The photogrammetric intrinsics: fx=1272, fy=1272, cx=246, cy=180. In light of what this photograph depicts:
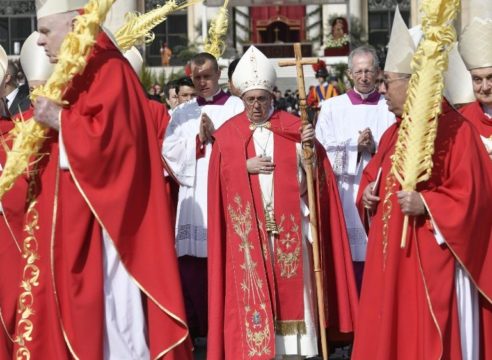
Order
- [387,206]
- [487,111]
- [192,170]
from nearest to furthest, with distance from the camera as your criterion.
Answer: [387,206] < [487,111] < [192,170]

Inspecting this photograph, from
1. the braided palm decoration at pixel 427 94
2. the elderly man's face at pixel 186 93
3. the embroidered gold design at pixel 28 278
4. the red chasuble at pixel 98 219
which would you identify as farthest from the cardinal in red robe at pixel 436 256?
the elderly man's face at pixel 186 93

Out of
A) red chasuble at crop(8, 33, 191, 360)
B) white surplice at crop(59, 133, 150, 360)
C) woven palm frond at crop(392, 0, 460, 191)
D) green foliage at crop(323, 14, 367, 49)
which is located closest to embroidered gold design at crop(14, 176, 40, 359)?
red chasuble at crop(8, 33, 191, 360)

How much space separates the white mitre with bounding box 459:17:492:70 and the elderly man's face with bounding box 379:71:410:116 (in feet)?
2.43

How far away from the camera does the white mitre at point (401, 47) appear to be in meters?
6.22

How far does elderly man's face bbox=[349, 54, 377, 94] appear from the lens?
29.3ft

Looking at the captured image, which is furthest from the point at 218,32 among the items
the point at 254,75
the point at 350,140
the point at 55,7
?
the point at 55,7

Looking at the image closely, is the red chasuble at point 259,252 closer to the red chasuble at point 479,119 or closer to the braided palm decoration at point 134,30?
the braided palm decoration at point 134,30

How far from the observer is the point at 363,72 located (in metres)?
9.01

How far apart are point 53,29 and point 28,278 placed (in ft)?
3.83

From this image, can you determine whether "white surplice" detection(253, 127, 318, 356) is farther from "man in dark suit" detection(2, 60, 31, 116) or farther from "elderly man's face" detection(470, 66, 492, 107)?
"man in dark suit" detection(2, 60, 31, 116)

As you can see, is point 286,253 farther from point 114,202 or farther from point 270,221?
point 114,202

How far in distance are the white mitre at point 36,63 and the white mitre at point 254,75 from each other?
1.14 metres

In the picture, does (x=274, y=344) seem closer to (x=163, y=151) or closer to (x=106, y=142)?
(x=163, y=151)

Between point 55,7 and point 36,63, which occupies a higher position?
point 55,7
